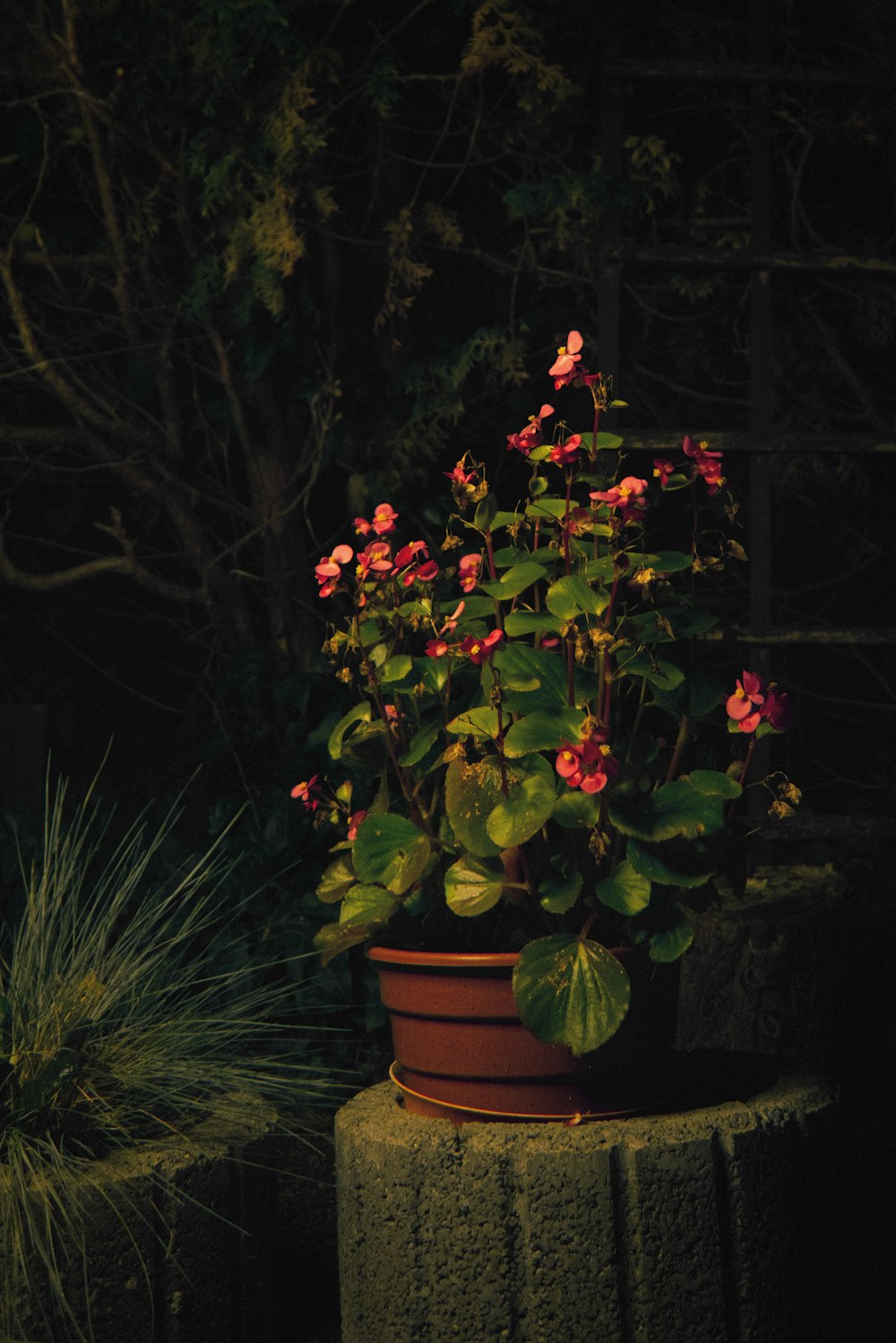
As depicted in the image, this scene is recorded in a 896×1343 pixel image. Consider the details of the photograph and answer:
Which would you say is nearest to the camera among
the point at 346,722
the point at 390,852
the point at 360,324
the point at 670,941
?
the point at 670,941

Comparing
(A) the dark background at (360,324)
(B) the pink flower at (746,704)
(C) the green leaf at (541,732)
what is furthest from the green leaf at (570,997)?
(A) the dark background at (360,324)

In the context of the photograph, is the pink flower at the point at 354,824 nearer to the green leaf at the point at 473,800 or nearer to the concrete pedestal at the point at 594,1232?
the green leaf at the point at 473,800

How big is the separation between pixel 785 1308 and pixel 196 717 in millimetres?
2073

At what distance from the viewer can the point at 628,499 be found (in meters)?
1.63

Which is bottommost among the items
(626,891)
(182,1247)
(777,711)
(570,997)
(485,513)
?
(182,1247)

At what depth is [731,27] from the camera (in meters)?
2.96

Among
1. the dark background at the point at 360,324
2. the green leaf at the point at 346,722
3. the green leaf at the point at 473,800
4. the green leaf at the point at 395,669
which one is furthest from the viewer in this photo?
the dark background at the point at 360,324

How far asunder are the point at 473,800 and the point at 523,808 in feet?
0.24

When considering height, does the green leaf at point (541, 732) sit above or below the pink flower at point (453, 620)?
below

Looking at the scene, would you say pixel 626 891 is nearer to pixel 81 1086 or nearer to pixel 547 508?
pixel 547 508

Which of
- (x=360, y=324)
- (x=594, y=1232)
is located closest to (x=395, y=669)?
(x=594, y=1232)

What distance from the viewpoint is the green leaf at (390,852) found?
1.72 meters

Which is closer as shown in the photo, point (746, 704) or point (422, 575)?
point (746, 704)

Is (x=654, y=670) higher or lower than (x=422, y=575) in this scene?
lower
